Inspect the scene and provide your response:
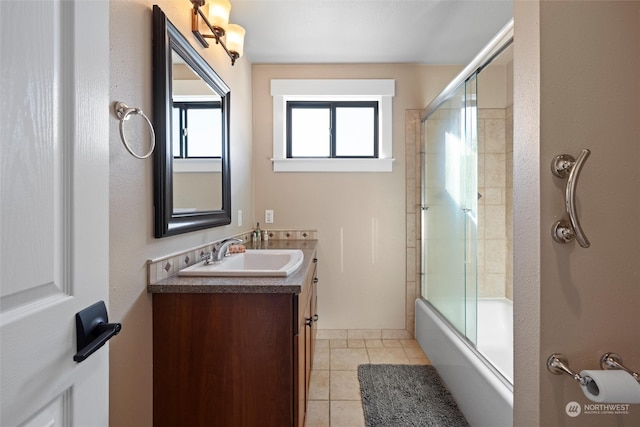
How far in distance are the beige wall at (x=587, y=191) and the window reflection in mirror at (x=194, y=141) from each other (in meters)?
1.31

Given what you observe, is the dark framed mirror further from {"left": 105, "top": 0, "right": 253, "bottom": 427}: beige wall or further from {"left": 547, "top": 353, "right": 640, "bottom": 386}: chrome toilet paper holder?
{"left": 547, "top": 353, "right": 640, "bottom": 386}: chrome toilet paper holder

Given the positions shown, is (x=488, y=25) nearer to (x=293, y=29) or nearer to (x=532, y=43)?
(x=293, y=29)

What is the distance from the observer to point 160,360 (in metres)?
1.08

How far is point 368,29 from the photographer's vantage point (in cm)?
201

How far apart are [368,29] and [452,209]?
138 cm

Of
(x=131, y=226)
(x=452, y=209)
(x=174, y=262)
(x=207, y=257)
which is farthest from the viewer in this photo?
(x=452, y=209)

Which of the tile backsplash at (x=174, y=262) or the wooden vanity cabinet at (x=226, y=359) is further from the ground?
the tile backsplash at (x=174, y=262)

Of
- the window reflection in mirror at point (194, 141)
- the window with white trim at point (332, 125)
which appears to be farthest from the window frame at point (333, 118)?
the window reflection in mirror at point (194, 141)

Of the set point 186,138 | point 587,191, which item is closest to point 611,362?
point 587,191

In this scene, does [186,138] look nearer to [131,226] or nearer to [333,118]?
[131,226]

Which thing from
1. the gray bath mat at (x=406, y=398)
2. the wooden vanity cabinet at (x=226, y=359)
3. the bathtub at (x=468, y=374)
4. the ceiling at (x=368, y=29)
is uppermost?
the ceiling at (x=368, y=29)

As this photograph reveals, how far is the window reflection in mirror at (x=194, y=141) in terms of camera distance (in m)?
1.26

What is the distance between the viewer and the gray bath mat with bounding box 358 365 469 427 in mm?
1556

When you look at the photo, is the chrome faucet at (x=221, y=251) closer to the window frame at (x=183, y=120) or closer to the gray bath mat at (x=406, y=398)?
the window frame at (x=183, y=120)
